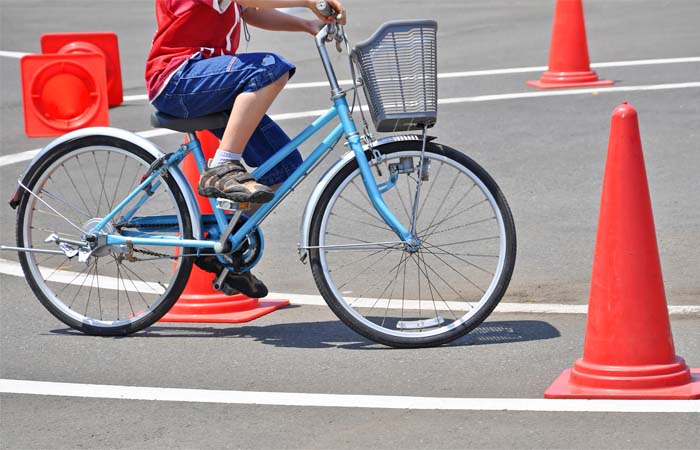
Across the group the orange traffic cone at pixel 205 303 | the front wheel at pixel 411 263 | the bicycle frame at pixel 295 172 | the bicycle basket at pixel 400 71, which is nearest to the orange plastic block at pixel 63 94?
the front wheel at pixel 411 263

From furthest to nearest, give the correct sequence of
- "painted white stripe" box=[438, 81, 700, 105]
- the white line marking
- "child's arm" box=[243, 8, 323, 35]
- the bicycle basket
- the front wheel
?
1. the white line marking
2. "painted white stripe" box=[438, 81, 700, 105]
3. "child's arm" box=[243, 8, 323, 35]
4. the front wheel
5. the bicycle basket

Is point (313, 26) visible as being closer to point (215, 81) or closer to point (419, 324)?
point (215, 81)

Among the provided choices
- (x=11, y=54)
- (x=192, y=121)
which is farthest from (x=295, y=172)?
(x=11, y=54)

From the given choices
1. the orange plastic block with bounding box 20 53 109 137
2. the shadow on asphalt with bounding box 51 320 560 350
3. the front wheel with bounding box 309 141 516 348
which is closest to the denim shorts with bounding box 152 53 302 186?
the front wheel with bounding box 309 141 516 348

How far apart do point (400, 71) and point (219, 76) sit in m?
0.79

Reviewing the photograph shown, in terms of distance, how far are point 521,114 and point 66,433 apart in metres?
7.11

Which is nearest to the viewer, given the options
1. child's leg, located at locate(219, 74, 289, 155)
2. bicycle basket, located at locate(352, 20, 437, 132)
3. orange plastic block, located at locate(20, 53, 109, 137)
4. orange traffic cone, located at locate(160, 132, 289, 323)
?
bicycle basket, located at locate(352, 20, 437, 132)

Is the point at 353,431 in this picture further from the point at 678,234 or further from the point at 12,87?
the point at 12,87

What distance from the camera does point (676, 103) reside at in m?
11.1

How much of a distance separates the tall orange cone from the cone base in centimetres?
765

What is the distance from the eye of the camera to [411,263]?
7.02 meters

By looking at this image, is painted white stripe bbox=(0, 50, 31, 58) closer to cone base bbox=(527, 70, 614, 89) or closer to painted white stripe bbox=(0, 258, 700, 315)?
cone base bbox=(527, 70, 614, 89)

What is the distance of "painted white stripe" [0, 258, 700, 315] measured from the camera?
6.08 metres

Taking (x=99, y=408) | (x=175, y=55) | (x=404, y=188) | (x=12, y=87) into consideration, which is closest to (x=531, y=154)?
(x=404, y=188)
